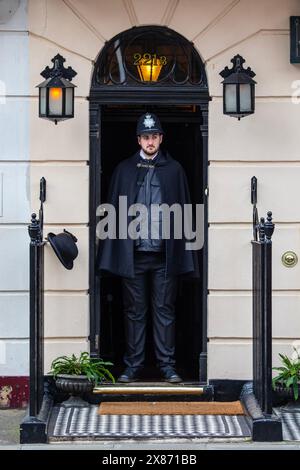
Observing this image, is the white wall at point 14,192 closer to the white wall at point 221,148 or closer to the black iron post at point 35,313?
the white wall at point 221,148

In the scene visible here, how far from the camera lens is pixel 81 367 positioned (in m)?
11.5

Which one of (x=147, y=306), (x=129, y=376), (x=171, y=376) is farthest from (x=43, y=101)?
(x=171, y=376)

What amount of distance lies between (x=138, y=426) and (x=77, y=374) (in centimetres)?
97

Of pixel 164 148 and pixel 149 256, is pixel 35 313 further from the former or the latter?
pixel 164 148

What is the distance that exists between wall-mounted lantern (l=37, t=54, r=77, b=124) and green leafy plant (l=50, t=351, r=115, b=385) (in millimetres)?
2335

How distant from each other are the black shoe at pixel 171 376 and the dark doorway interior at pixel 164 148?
959 mm

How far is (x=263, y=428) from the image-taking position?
34.5 ft

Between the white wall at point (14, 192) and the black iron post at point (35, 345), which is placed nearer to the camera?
the black iron post at point (35, 345)

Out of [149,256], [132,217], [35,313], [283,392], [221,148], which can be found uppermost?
[221,148]

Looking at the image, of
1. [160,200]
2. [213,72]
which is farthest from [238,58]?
[160,200]

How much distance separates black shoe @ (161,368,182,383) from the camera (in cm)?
1188

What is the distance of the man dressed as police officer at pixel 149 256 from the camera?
1186 cm

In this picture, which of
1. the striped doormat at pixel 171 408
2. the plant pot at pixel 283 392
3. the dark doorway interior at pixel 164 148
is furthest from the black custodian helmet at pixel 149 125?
the plant pot at pixel 283 392

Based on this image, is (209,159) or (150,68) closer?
(209,159)
